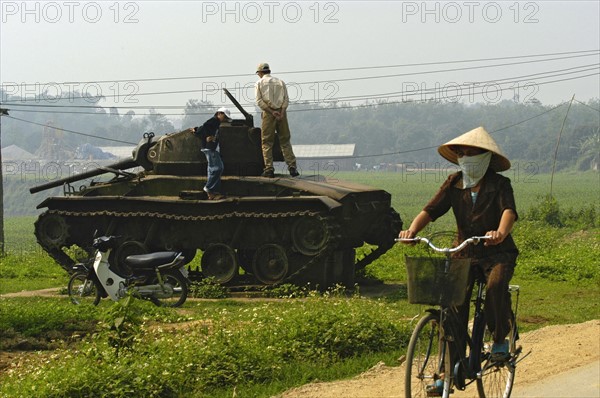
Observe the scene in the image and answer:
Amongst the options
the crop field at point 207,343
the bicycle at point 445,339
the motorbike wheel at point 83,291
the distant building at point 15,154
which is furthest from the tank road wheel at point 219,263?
the distant building at point 15,154

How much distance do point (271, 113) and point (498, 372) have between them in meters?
10.9

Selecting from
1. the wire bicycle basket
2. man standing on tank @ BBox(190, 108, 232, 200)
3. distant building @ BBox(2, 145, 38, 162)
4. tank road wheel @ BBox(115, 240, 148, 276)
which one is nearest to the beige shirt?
man standing on tank @ BBox(190, 108, 232, 200)

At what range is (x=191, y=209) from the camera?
63.6 feet

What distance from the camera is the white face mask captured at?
27.3 ft

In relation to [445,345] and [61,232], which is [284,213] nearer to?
[61,232]

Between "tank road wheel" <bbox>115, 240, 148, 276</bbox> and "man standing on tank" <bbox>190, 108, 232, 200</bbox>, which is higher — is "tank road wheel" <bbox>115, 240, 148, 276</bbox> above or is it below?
below

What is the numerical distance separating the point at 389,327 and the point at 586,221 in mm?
23023

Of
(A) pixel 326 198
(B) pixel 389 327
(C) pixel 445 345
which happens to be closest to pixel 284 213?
(A) pixel 326 198

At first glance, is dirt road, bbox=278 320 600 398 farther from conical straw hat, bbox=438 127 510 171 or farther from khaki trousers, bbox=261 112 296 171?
khaki trousers, bbox=261 112 296 171

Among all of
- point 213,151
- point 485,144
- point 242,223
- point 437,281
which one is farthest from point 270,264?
point 437,281

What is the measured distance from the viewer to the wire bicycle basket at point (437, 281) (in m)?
7.63

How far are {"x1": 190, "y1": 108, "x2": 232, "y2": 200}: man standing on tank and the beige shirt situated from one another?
0.83 meters

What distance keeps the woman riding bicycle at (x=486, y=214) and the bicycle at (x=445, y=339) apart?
102 mm

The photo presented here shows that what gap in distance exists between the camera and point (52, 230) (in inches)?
819
